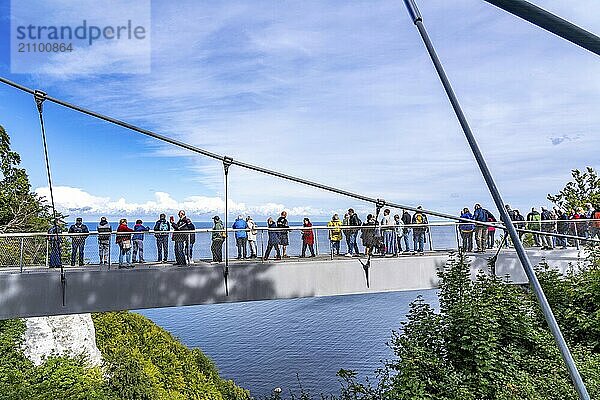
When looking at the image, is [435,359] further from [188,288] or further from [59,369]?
[59,369]

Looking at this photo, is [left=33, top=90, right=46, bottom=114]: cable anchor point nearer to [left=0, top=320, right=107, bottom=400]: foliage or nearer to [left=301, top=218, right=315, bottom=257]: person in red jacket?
[left=301, top=218, right=315, bottom=257]: person in red jacket

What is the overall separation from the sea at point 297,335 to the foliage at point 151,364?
2.96 m

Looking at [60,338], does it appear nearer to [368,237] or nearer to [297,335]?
[368,237]

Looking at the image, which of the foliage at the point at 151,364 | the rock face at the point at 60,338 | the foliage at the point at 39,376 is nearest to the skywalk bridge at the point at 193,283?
the foliage at the point at 39,376

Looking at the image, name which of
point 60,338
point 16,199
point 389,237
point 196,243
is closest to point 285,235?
point 196,243

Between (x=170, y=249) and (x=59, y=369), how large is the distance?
6.19m

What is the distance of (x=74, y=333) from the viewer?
16094mm

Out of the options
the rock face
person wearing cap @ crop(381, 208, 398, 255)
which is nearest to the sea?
person wearing cap @ crop(381, 208, 398, 255)

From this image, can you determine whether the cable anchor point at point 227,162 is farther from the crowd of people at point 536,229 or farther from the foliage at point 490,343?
the crowd of people at point 536,229

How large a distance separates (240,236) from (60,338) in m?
8.37

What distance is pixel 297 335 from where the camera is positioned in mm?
29406

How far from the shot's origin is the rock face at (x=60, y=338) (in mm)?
14992

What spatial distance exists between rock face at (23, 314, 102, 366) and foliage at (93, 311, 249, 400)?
2.35 ft

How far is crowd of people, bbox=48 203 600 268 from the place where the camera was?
1063cm
